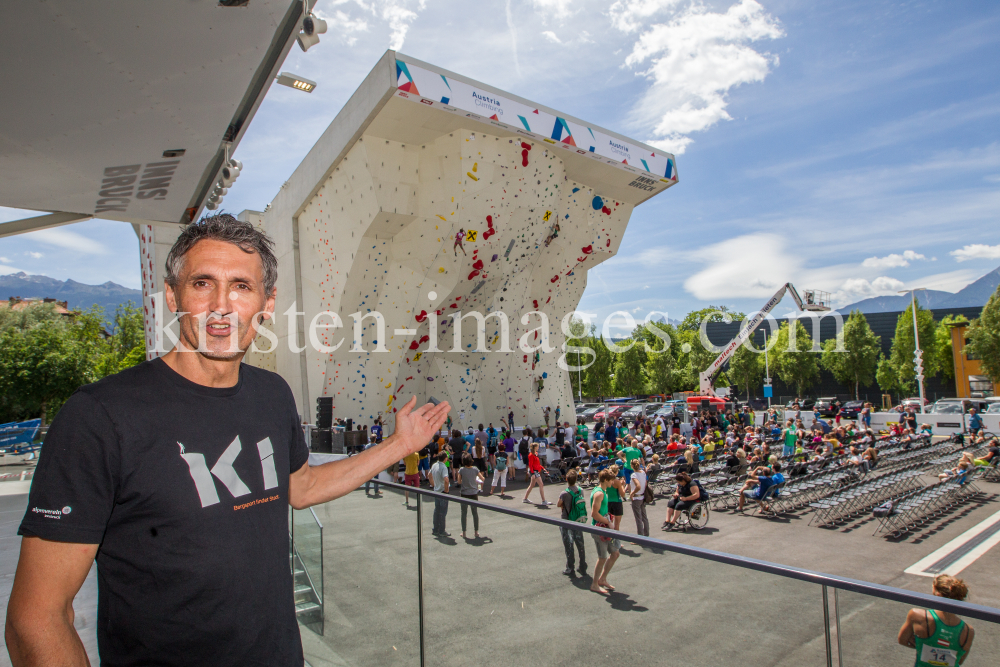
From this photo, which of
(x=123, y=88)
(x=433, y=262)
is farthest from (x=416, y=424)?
(x=433, y=262)

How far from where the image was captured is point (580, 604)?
2.36m

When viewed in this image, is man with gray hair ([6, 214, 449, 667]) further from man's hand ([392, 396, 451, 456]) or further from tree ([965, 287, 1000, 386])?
tree ([965, 287, 1000, 386])

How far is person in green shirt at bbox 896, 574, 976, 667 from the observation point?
58.7 inches

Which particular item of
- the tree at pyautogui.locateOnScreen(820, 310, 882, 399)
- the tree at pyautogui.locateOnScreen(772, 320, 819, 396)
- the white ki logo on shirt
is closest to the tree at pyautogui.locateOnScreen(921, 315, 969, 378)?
the tree at pyautogui.locateOnScreen(820, 310, 882, 399)

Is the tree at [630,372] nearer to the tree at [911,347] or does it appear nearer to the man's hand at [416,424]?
the tree at [911,347]

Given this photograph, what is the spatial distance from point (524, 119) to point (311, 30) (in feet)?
55.7

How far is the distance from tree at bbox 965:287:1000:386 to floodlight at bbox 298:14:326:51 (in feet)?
140

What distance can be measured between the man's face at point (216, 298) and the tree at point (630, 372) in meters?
61.8

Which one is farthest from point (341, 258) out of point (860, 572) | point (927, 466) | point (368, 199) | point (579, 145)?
point (927, 466)

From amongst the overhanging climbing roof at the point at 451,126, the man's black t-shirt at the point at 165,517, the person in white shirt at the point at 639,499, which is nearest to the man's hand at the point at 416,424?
the man's black t-shirt at the point at 165,517

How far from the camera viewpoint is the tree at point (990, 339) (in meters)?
33.8

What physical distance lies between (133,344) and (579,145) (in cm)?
4452

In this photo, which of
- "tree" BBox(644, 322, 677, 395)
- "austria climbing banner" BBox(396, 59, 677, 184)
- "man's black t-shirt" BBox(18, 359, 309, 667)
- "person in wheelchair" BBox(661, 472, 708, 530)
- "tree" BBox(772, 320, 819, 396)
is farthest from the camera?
"tree" BBox(644, 322, 677, 395)

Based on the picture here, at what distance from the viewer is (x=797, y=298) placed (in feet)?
104
